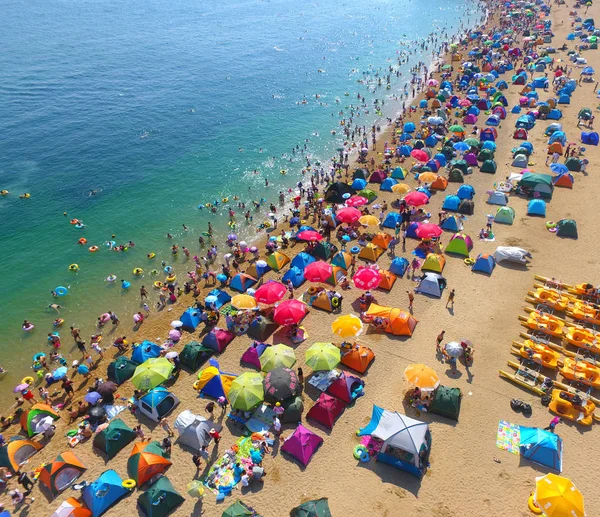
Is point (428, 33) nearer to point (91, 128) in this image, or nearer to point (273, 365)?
point (91, 128)

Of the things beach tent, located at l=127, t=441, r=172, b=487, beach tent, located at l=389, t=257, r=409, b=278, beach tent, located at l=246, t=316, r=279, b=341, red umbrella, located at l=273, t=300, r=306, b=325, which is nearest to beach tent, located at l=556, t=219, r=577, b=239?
beach tent, located at l=389, t=257, r=409, b=278

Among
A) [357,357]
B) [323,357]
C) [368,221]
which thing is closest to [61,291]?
[323,357]

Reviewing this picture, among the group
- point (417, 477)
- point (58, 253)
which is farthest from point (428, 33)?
point (417, 477)

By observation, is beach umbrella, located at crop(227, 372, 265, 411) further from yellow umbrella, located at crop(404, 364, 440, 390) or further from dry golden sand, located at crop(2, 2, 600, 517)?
yellow umbrella, located at crop(404, 364, 440, 390)

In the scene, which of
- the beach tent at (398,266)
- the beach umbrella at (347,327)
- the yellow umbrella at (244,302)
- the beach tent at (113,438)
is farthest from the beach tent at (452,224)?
the beach tent at (113,438)

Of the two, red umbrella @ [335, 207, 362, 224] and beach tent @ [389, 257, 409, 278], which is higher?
red umbrella @ [335, 207, 362, 224]

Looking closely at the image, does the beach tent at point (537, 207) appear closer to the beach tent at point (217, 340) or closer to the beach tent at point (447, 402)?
the beach tent at point (447, 402)

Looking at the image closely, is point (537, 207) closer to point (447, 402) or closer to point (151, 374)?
point (447, 402)
